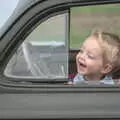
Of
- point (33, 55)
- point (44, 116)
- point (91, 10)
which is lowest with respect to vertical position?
point (44, 116)


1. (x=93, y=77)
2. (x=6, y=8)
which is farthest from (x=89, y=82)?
(x=6, y=8)

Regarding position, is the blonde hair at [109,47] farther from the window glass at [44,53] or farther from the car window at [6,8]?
the car window at [6,8]

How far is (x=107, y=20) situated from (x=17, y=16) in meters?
0.54

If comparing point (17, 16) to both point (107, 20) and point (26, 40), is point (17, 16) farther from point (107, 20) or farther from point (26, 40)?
point (107, 20)

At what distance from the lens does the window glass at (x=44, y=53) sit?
3938 millimetres

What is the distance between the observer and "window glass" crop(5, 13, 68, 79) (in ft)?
12.9

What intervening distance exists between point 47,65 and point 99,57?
31cm

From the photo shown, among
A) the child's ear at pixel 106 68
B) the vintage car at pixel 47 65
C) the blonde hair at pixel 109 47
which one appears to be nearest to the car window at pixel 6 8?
the vintage car at pixel 47 65

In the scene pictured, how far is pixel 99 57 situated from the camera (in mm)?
4121

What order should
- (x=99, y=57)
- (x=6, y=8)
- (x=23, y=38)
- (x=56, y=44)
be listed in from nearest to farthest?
(x=23, y=38) < (x=56, y=44) < (x=99, y=57) < (x=6, y=8)

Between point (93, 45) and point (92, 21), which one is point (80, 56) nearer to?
point (93, 45)

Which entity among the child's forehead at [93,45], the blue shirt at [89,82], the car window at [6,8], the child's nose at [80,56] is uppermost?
the car window at [6,8]

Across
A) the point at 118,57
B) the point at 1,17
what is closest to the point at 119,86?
the point at 118,57

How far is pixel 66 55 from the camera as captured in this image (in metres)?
4.04
